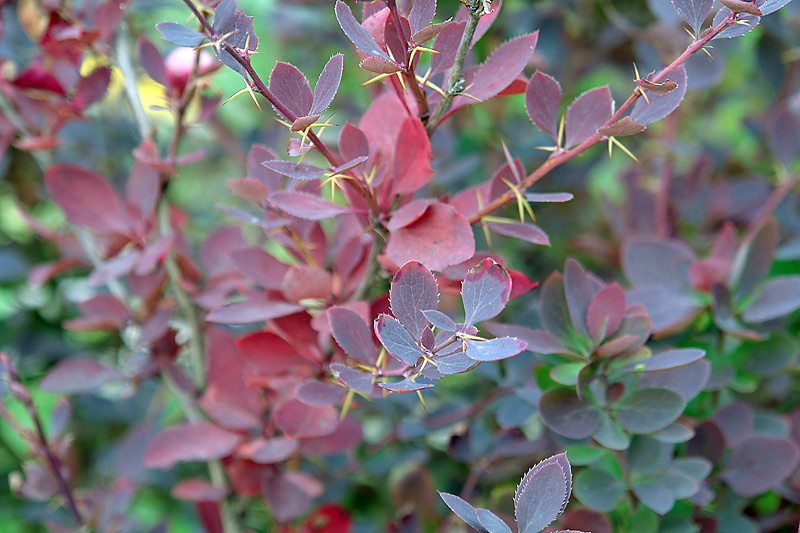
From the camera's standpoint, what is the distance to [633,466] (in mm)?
548

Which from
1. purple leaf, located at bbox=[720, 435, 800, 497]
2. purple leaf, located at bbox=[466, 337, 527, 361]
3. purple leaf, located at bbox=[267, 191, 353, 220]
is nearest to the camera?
purple leaf, located at bbox=[466, 337, 527, 361]

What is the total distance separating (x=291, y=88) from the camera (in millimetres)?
426

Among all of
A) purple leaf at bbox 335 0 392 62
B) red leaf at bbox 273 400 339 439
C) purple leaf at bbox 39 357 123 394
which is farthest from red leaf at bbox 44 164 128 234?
purple leaf at bbox 335 0 392 62

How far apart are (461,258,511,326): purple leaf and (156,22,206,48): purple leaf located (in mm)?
225

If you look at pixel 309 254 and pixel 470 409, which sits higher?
pixel 309 254

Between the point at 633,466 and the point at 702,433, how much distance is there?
0.32 feet

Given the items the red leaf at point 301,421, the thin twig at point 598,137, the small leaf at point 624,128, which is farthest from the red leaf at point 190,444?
the small leaf at point 624,128

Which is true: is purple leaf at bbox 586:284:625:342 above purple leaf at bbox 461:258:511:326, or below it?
below

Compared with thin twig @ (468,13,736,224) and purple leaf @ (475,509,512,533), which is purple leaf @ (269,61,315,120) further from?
purple leaf @ (475,509,512,533)

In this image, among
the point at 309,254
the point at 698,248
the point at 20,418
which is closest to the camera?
the point at 309,254

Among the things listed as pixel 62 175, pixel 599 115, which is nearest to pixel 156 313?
pixel 62 175

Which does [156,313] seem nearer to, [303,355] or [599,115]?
[303,355]

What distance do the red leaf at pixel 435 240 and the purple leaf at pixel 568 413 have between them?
0.15 metres

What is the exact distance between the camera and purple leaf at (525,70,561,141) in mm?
475
